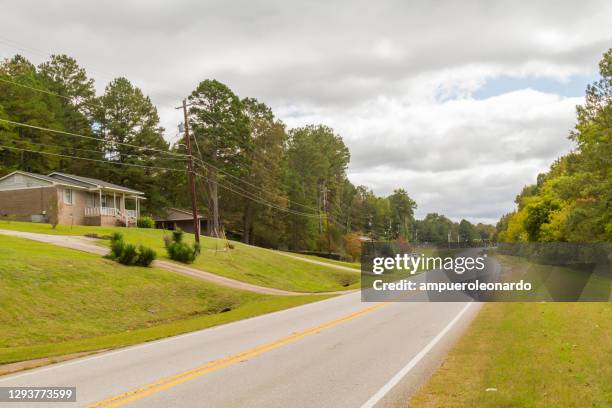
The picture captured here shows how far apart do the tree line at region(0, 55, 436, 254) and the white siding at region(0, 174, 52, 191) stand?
1236 cm

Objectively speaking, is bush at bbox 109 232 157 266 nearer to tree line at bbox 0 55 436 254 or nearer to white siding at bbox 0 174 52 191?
white siding at bbox 0 174 52 191

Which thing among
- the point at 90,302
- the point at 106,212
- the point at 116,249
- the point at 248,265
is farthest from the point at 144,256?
the point at 106,212

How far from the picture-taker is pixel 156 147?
75625mm

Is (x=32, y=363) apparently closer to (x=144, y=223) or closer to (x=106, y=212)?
(x=106, y=212)

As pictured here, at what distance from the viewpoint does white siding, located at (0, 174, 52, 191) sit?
161 ft

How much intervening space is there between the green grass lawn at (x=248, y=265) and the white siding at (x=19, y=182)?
7283 millimetres

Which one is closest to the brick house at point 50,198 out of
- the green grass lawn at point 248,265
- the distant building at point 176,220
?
the green grass lawn at point 248,265

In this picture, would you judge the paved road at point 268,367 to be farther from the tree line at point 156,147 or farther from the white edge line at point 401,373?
the tree line at point 156,147

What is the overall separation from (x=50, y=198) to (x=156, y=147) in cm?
2960

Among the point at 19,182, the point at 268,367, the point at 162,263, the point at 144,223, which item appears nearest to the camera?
the point at 268,367

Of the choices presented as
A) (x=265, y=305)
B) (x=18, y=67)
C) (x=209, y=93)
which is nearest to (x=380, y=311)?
(x=265, y=305)

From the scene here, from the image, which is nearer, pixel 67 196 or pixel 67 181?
pixel 67 196

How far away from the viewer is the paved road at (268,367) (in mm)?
8305

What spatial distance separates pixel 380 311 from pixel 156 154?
6022 centimetres
